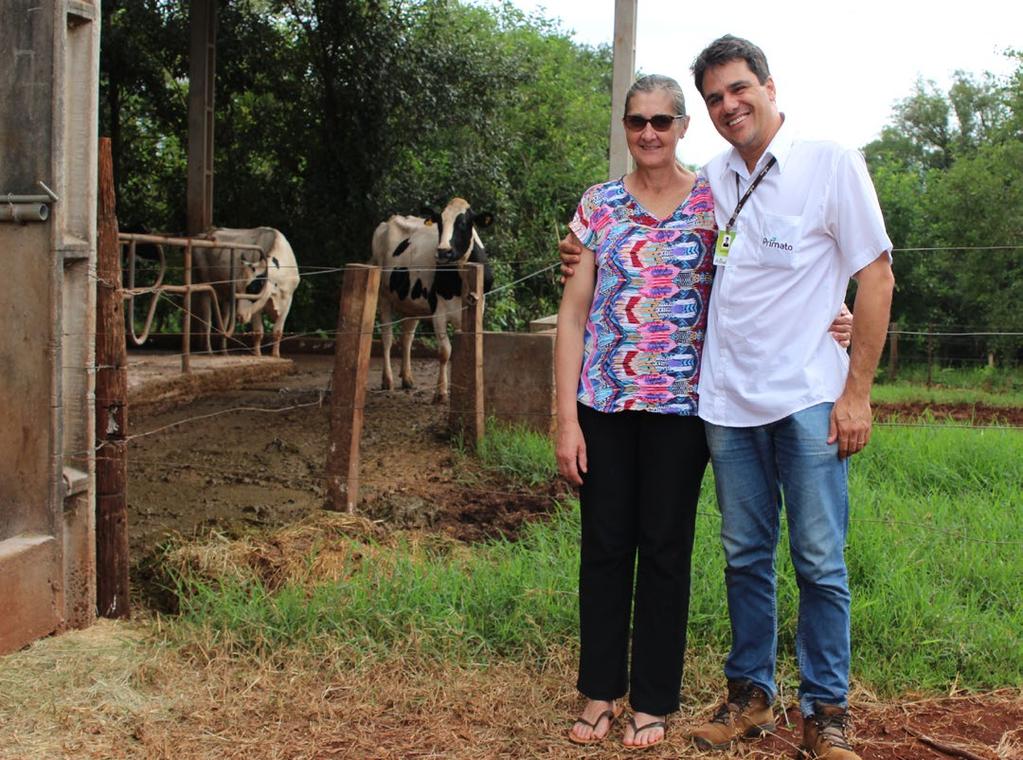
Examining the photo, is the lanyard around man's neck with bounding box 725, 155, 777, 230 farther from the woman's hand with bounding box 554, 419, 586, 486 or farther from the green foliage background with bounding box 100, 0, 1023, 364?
the green foliage background with bounding box 100, 0, 1023, 364

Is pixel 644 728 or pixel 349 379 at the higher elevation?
pixel 349 379

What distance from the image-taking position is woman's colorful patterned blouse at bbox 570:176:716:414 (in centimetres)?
302

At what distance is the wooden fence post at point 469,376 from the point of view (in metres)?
7.36

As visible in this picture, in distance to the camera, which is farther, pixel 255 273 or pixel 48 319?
pixel 255 273

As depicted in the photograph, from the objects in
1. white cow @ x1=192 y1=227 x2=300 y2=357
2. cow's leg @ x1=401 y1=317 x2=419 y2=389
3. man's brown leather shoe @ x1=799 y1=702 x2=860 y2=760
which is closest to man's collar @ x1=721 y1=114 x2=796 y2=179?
man's brown leather shoe @ x1=799 y1=702 x2=860 y2=760

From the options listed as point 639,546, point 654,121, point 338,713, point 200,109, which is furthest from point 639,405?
point 200,109

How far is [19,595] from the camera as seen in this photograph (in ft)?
13.2

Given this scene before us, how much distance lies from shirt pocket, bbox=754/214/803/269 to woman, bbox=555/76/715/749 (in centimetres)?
20

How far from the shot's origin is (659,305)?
9.94 ft

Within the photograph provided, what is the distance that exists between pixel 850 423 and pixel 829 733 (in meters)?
0.84

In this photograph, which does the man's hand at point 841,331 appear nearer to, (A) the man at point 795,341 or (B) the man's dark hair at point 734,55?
(A) the man at point 795,341

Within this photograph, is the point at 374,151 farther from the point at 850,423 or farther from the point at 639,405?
the point at 850,423

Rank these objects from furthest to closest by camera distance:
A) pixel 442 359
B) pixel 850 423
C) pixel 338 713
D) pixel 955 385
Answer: pixel 955 385 < pixel 442 359 < pixel 338 713 < pixel 850 423

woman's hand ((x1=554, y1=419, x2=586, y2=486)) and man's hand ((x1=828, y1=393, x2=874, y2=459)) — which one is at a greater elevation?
man's hand ((x1=828, y1=393, x2=874, y2=459))
